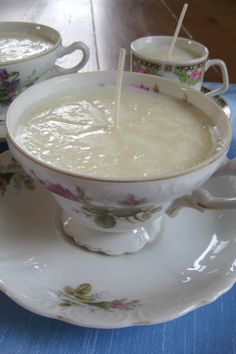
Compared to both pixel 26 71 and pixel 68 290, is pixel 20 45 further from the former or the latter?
pixel 68 290

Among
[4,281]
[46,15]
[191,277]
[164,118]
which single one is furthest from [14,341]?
[46,15]

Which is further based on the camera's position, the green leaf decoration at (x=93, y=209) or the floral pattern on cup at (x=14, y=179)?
the floral pattern on cup at (x=14, y=179)

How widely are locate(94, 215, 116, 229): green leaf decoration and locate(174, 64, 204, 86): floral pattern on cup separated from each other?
16.3 inches

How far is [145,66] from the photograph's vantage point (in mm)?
879

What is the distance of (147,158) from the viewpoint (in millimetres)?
528

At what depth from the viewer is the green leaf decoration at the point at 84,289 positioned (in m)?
0.51

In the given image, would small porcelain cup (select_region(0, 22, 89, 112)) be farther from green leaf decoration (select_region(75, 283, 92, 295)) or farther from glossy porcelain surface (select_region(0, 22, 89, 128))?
green leaf decoration (select_region(75, 283, 92, 295))

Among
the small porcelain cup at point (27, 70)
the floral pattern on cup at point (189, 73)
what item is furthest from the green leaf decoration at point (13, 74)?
the floral pattern on cup at point (189, 73)

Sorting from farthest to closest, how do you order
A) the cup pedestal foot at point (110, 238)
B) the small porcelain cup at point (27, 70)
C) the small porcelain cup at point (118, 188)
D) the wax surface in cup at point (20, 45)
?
the wax surface in cup at point (20, 45) → the small porcelain cup at point (27, 70) → the cup pedestal foot at point (110, 238) → the small porcelain cup at point (118, 188)

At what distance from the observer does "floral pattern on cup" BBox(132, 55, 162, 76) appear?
2.85ft

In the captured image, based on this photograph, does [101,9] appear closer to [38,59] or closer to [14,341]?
[38,59]

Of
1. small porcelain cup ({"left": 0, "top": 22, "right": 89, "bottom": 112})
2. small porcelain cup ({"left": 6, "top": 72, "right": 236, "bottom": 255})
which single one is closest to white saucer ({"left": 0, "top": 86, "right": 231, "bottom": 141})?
small porcelain cup ({"left": 0, "top": 22, "right": 89, "bottom": 112})

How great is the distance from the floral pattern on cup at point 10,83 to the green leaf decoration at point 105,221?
0.39 metres

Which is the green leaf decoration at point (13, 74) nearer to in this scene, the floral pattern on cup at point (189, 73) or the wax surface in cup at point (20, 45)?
the wax surface in cup at point (20, 45)
